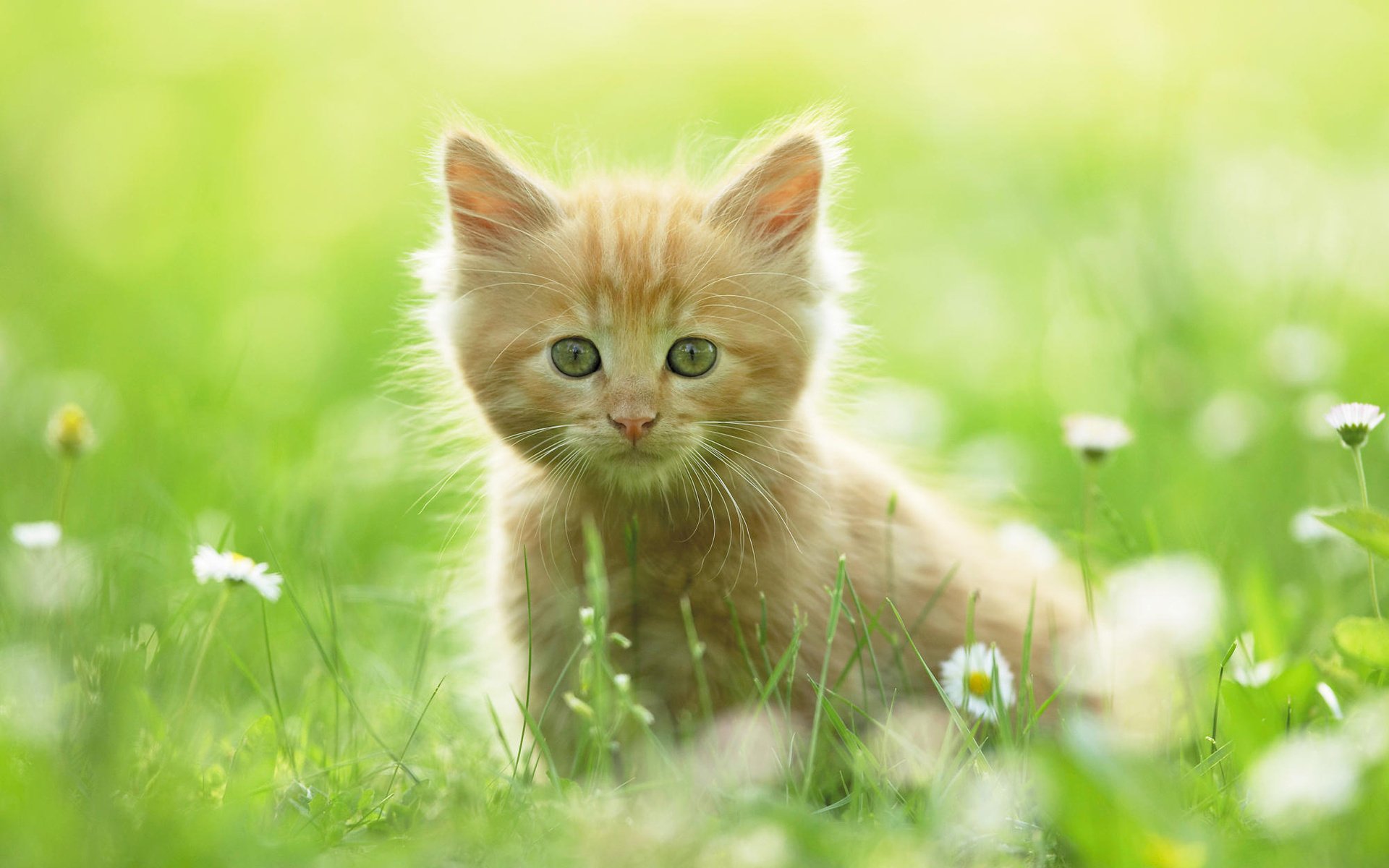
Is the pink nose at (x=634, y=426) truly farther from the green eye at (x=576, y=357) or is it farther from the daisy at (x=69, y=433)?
the daisy at (x=69, y=433)

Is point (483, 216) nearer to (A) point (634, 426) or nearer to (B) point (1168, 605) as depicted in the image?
(A) point (634, 426)

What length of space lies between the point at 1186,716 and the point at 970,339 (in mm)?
2758

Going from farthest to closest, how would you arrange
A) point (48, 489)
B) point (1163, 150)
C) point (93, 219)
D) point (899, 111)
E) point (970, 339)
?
point (899, 111), point (93, 219), point (970, 339), point (1163, 150), point (48, 489)

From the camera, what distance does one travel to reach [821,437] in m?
2.59

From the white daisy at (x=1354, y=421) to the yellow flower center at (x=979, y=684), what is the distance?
704mm

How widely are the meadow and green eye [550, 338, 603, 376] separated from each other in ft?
1.92

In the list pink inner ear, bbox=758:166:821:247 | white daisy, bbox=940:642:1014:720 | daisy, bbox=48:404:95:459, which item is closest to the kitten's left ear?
pink inner ear, bbox=758:166:821:247

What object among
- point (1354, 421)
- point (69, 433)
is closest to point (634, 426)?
point (69, 433)

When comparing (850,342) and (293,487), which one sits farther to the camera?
(293,487)

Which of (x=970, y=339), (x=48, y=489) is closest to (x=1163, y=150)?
(x=970, y=339)

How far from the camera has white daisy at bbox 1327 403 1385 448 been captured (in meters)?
1.94

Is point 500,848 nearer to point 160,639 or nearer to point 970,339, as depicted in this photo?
point 160,639

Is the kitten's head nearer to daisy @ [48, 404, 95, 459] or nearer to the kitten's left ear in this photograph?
the kitten's left ear

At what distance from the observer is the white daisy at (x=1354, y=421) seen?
6.38 feet
